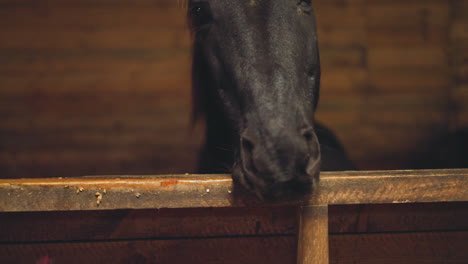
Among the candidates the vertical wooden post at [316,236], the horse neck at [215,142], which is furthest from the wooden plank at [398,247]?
the horse neck at [215,142]

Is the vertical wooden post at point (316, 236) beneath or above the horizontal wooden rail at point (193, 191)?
beneath

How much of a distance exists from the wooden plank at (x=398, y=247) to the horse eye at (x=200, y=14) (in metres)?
0.75

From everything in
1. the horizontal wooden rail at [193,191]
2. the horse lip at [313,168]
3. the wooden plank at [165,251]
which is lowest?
the wooden plank at [165,251]

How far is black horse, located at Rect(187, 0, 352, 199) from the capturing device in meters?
0.97

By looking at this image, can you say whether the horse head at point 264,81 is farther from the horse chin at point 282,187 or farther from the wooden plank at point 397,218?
the wooden plank at point 397,218

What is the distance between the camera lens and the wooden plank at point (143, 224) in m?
1.00

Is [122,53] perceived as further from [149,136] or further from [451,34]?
[451,34]

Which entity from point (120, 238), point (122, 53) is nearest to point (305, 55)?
point (120, 238)

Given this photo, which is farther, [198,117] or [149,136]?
[149,136]

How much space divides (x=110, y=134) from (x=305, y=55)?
8.28 feet

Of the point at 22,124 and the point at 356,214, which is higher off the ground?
the point at 356,214

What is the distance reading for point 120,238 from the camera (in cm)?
102

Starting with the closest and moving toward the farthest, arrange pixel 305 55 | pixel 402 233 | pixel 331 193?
pixel 331 193
pixel 402 233
pixel 305 55

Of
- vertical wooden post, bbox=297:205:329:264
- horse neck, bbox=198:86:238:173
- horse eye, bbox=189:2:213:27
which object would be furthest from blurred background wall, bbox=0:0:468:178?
vertical wooden post, bbox=297:205:329:264
